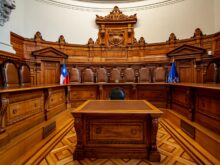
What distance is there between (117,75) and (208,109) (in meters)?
3.58

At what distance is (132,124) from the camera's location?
75.1 inches

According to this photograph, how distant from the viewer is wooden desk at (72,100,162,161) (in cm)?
187

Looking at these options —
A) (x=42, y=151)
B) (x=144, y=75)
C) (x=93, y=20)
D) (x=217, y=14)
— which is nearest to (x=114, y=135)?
(x=42, y=151)

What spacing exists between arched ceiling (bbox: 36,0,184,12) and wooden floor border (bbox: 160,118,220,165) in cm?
513

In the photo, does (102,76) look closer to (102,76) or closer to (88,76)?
(102,76)

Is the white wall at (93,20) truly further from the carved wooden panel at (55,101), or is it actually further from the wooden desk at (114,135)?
the wooden desk at (114,135)

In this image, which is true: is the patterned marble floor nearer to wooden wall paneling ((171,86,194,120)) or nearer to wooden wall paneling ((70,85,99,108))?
wooden wall paneling ((171,86,194,120))

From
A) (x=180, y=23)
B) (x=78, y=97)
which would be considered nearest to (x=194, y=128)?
(x=78, y=97)

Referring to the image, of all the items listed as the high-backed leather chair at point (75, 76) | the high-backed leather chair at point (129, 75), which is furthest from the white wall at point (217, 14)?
the high-backed leather chair at point (75, 76)

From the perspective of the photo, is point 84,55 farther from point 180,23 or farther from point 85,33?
point 180,23

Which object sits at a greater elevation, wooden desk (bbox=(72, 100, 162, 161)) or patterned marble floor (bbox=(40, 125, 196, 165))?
wooden desk (bbox=(72, 100, 162, 161))

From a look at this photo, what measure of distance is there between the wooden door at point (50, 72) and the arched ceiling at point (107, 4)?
2478mm

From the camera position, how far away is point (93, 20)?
6.13m

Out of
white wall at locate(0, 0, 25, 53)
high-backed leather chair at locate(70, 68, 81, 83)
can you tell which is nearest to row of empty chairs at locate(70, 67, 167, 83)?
high-backed leather chair at locate(70, 68, 81, 83)
